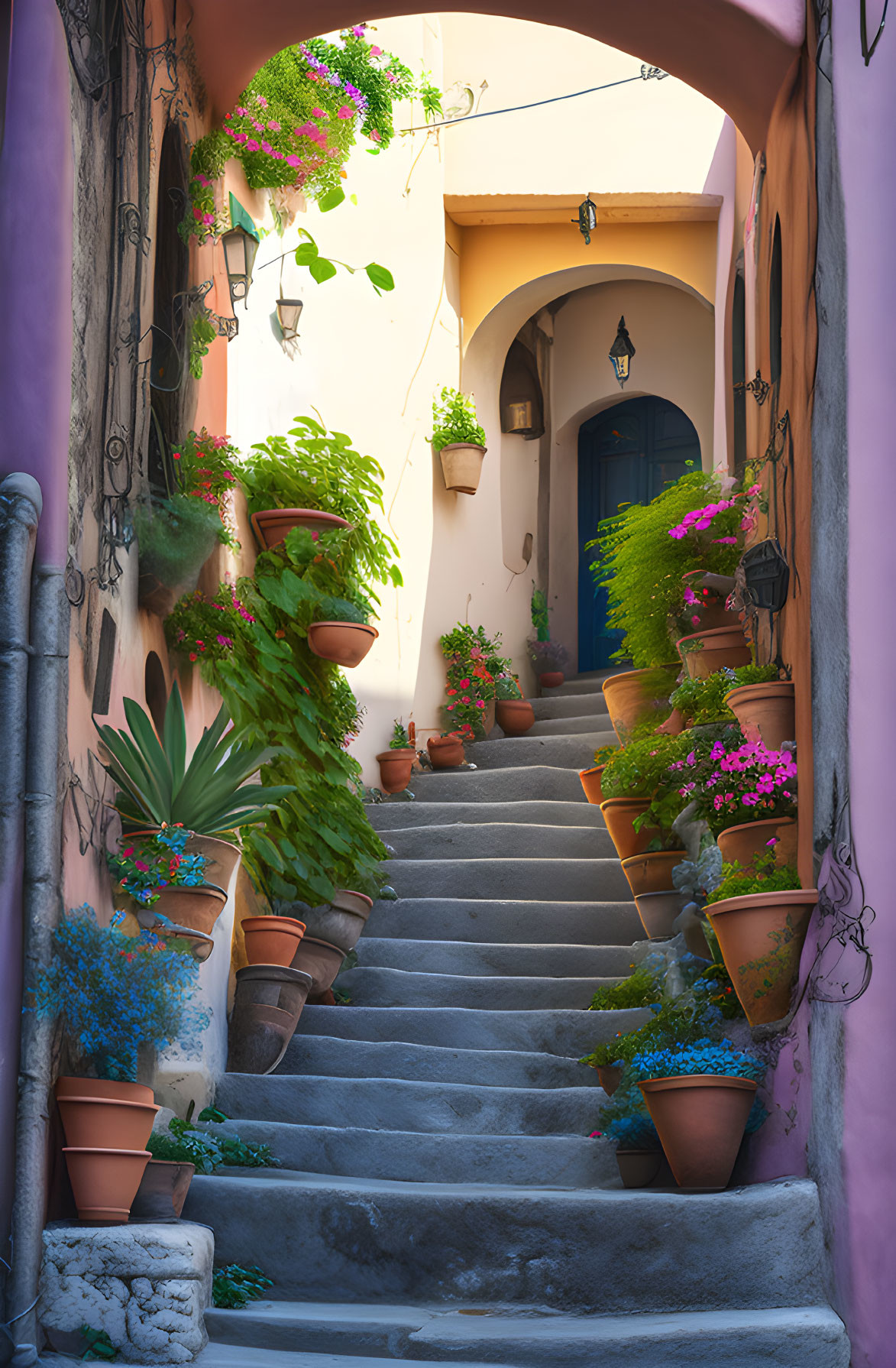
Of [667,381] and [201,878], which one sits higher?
[667,381]

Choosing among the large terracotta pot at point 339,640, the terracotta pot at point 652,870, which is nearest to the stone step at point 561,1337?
the terracotta pot at point 652,870

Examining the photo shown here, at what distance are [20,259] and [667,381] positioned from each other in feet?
26.0

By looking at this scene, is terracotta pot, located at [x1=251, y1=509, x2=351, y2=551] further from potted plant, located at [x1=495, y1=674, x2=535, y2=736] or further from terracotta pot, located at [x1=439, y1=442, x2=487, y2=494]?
potted plant, located at [x1=495, y1=674, x2=535, y2=736]

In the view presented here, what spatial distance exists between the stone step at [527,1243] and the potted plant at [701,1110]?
0.14m

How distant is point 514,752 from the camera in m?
8.91

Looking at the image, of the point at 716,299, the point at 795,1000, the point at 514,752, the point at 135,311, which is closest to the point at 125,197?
the point at 135,311

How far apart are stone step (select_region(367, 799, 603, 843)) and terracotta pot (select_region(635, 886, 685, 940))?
1.66m

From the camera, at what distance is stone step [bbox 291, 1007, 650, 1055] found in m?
5.50

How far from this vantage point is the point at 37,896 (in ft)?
12.1

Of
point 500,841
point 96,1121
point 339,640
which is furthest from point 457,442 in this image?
point 96,1121

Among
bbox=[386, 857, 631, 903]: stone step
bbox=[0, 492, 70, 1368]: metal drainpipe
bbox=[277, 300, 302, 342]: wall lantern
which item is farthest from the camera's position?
bbox=[386, 857, 631, 903]: stone step

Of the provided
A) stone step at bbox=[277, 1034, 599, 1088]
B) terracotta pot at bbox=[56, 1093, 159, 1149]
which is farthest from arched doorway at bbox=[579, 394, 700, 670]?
terracotta pot at bbox=[56, 1093, 159, 1149]

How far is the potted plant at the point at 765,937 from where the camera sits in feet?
13.7

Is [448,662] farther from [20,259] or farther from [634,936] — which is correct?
[20,259]
